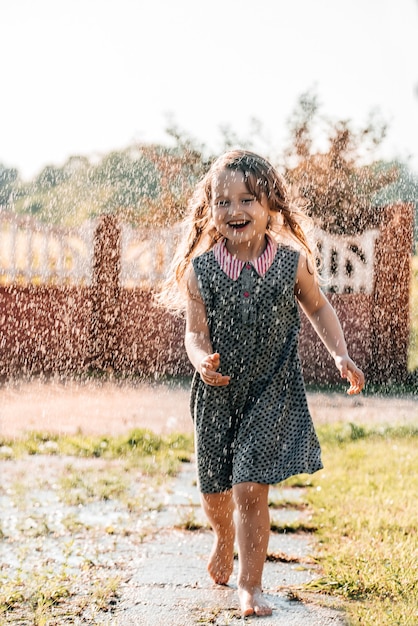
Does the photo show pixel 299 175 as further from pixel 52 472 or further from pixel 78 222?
pixel 52 472

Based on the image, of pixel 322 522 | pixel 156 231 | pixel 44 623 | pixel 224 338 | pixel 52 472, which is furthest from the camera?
pixel 156 231

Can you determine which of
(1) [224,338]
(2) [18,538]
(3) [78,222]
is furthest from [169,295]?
(3) [78,222]

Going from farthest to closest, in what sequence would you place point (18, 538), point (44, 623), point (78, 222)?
point (78, 222) → point (18, 538) → point (44, 623)

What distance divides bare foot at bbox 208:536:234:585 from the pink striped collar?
818 mm

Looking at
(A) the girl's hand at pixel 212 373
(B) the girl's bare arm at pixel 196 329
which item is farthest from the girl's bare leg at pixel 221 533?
(A) the girl's hand at pixel 212 373

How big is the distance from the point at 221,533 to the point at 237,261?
0.83m

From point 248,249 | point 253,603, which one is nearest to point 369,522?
point 253,603

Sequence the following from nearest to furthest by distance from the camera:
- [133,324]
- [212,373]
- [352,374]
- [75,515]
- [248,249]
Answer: [212,373] < [352,374] < [248,249] < [75,515] < [133,324]

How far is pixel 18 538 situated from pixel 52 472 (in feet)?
4.08

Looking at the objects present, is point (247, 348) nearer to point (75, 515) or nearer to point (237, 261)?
point (237, 261)

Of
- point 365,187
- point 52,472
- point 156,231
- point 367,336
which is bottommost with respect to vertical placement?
point 52,472

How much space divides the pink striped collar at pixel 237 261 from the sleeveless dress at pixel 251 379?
0.01 meters

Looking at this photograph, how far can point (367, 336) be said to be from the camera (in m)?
8.88

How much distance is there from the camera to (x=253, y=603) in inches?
108
